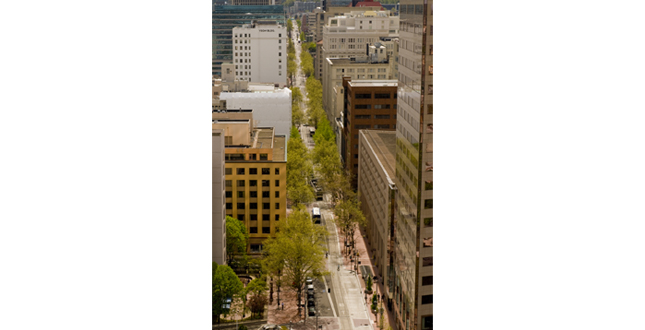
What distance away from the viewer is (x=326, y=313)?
28922 mm

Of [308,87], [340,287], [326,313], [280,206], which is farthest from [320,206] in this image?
[308,87]

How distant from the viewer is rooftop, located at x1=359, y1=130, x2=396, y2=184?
32919 millimetres

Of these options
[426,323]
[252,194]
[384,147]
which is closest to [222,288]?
[426,323]

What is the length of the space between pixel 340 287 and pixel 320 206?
584 inches

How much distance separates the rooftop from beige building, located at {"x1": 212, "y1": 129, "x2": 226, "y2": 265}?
6849 millimetres

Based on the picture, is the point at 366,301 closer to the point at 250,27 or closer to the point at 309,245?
the point at 309,245

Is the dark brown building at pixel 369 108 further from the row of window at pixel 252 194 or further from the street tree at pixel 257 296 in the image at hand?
the street tree at pixel 257 296

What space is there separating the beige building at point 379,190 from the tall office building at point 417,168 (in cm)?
430

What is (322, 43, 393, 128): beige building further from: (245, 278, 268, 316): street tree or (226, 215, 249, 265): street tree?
(245, 278, 268, 316): street tree

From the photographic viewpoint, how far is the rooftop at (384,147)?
3292cm

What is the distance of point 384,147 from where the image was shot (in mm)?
37594

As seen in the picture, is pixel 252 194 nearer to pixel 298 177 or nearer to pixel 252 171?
pixel 252 171

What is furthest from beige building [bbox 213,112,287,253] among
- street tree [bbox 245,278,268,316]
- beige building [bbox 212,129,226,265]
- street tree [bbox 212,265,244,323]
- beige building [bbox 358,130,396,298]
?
street tree [bbox 212,265,244,323]

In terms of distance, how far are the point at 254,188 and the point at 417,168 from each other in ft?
47.2
